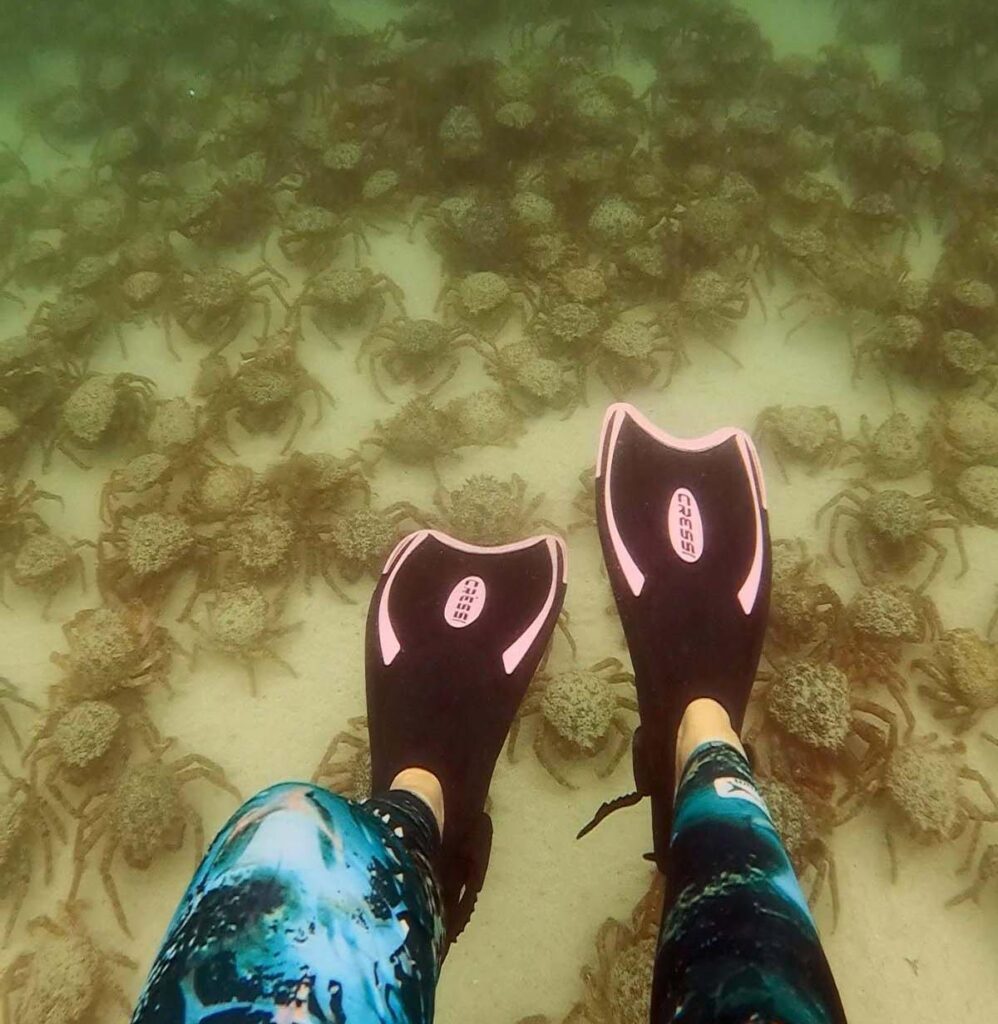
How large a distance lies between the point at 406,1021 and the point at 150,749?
1.87 m

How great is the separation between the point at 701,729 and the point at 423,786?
0.82m

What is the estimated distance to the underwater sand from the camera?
2428 millimetres

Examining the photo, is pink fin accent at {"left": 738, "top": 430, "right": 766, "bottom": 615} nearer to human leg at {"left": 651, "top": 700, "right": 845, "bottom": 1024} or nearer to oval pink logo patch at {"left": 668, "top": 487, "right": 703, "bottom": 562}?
oval pink logo patch at {"left": 668, "top": 487, "right": 703, "bottom": 562}

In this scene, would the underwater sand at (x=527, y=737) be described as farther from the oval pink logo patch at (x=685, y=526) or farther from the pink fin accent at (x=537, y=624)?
the oval pink logo patch at (x=685, y=526)

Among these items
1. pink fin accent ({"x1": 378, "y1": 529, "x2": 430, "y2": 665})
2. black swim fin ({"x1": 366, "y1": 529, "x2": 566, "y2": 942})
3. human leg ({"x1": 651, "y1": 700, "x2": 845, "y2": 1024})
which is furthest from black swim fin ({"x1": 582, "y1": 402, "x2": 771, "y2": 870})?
pink fin accent ({"x1": 378, "y1": 529, "x2": 430, "y2": 665})

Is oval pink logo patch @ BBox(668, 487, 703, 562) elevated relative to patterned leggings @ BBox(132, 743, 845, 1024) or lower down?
lower down

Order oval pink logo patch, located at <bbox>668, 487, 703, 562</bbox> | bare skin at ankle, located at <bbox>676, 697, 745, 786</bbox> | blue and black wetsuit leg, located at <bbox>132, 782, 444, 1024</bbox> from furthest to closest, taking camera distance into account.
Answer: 1. oval pink logo patch, located at <bbox>668, 487, 703, 562</bbox>
2. bare skin at ankle, located at <bbox>676, 697, 745, 786</bbox>
3. blue and black wetsuit leg, located at <bbox>132, 782, 444, 1024</bbox>

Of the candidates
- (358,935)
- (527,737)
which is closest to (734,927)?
(358,935)

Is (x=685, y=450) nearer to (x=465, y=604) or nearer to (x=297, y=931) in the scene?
(x=465, y=604)

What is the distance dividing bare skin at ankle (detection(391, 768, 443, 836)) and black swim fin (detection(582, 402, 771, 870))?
0.49 meters

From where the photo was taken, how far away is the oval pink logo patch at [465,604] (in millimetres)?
2773

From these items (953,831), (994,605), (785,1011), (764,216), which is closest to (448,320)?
(764,216)

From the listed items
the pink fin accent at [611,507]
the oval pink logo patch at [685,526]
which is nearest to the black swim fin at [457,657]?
the pink fin accent at [611,507]

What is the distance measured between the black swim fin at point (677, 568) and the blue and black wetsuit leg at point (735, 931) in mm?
490
